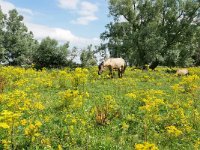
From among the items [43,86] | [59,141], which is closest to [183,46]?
[43,86]

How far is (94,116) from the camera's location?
549 inches

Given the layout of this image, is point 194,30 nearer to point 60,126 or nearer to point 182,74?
point 182,74

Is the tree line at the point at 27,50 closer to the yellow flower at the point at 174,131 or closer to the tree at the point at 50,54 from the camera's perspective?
the tree at the point at 50,54

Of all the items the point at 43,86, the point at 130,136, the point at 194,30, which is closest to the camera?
the point at 130,136

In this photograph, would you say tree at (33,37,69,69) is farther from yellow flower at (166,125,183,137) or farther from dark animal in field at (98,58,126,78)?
yellow flower at (166,125,183,137)

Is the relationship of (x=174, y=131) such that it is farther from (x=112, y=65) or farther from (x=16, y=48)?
(x=16, y=48)

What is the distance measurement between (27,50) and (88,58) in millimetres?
12891

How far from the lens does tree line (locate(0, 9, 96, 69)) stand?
50.9 meters

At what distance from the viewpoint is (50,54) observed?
2002 inches

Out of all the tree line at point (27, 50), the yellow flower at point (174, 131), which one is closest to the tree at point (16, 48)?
the tree line at point (27, 50)

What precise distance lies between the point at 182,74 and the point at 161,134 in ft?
72.8

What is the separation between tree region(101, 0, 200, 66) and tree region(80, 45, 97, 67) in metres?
3.24

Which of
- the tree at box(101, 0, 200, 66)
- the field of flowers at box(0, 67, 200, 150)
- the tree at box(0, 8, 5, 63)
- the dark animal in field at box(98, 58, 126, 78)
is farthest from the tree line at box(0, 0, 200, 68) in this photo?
the field of flowers at box(0, 67, 200, 150)

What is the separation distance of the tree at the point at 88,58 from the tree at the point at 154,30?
127 inches
